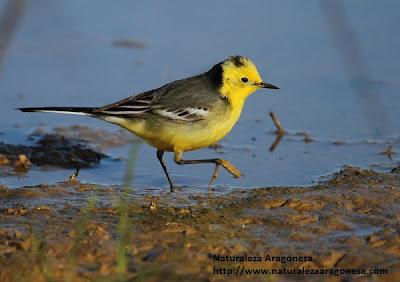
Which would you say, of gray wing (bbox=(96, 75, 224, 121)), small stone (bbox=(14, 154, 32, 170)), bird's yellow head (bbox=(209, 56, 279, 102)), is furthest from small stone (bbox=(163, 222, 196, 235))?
small stone (bbox=(14, 154, 32, 170))

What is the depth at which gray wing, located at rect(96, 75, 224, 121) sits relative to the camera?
7.65 meters

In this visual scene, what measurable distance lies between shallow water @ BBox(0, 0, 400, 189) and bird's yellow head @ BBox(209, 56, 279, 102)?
2.80ft

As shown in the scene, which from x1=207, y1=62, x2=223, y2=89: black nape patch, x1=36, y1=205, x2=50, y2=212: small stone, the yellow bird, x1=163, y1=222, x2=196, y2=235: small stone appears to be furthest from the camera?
x1=207, y1=62, x2=223, y2=89: black nape patch

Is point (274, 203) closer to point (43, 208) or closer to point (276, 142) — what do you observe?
point (43, 208)

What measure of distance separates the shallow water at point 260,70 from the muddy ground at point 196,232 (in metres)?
1.09

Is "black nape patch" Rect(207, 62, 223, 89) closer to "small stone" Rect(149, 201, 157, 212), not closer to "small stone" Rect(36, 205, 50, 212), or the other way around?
"small stone" Rect(149, 201, 157, 212)

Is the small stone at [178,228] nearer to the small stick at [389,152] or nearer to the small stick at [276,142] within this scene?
the small stick at [276,142]

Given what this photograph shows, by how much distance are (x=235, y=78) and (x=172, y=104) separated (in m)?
0.77

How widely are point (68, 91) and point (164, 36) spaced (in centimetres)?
180

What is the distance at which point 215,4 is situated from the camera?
1255 centimetres

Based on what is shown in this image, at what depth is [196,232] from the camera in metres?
6.18

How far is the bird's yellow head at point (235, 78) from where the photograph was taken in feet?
26.5

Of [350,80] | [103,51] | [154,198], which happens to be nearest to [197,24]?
[103,51]

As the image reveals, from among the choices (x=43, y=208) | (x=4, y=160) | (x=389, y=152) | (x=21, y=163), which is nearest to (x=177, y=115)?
(x=43, y=208)
